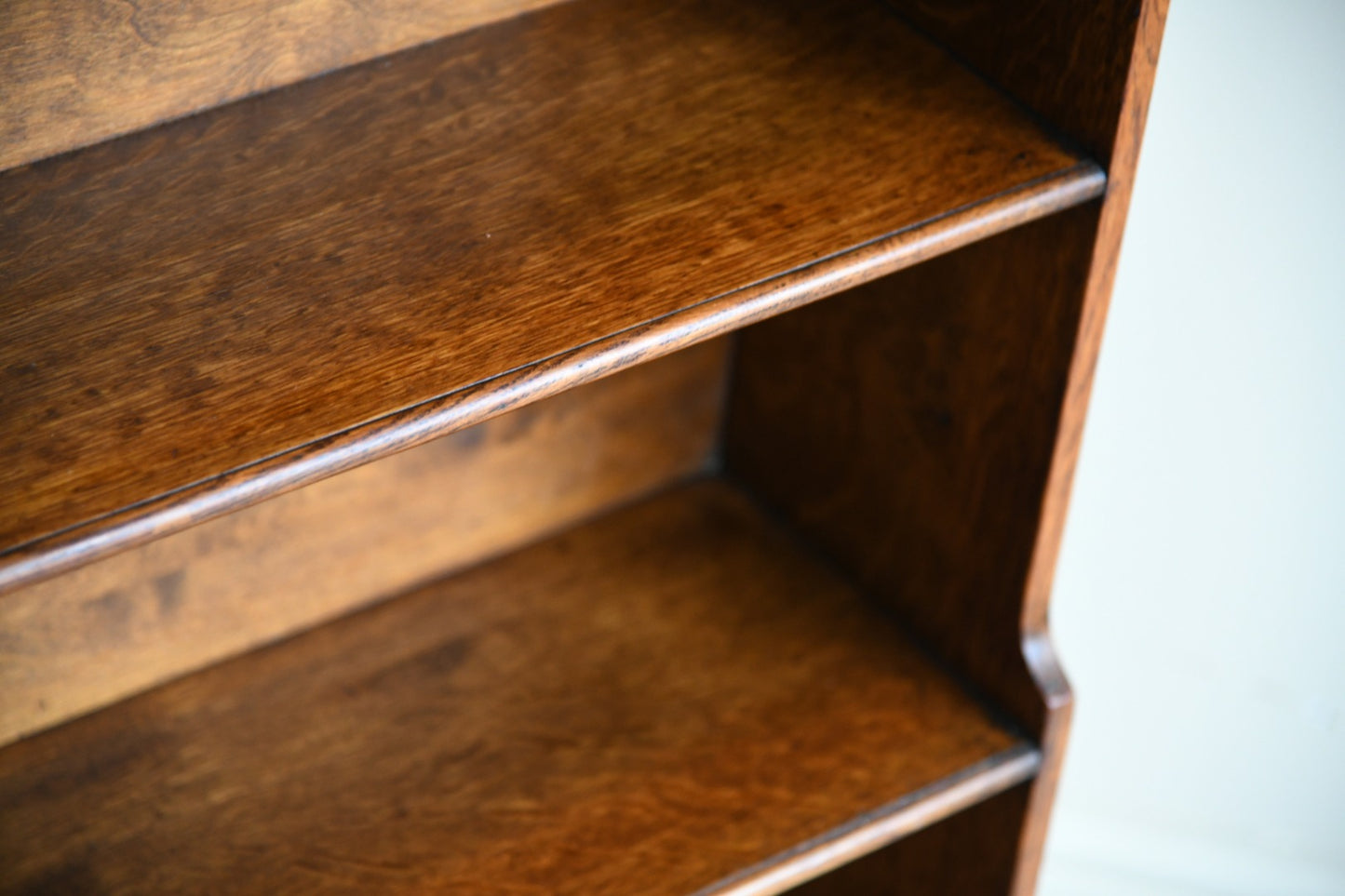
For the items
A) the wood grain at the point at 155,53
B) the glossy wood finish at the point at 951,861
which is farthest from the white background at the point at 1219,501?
the wood grain at the point at 155,53

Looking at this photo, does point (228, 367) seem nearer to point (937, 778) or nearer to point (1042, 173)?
point (1042, 173)

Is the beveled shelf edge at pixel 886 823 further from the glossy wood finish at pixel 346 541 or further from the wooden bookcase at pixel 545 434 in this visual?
the glossy wood finish at pixel 346 541

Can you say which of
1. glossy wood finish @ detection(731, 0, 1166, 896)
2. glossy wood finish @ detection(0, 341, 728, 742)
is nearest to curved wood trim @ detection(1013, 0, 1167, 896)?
glossy wood finish @ detection(731, 0, 1166, 896)

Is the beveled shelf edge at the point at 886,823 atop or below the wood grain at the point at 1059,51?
below

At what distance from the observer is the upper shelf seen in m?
0.71

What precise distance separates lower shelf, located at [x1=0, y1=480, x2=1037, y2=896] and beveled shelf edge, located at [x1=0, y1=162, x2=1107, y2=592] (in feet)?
1.35

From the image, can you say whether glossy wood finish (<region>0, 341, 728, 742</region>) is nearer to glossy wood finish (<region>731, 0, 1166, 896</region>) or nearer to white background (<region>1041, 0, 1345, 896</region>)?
glossy wood finish (<region>731, 0, 1166, 896</region>)

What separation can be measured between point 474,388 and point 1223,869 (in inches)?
54.7

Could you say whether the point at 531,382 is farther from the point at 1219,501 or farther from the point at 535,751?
the point at 1219,501

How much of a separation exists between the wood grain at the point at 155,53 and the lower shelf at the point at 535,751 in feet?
1.53

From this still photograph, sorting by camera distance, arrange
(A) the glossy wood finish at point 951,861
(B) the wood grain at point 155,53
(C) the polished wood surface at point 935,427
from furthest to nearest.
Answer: (A) the glossy wood finish at point 951,861
(C) the polished wood surface at point 935,427
(B) the wood grain at point 155,53

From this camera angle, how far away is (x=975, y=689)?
1154 mm

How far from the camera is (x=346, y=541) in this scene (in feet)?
3.84

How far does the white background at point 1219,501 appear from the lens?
49.7 inches
